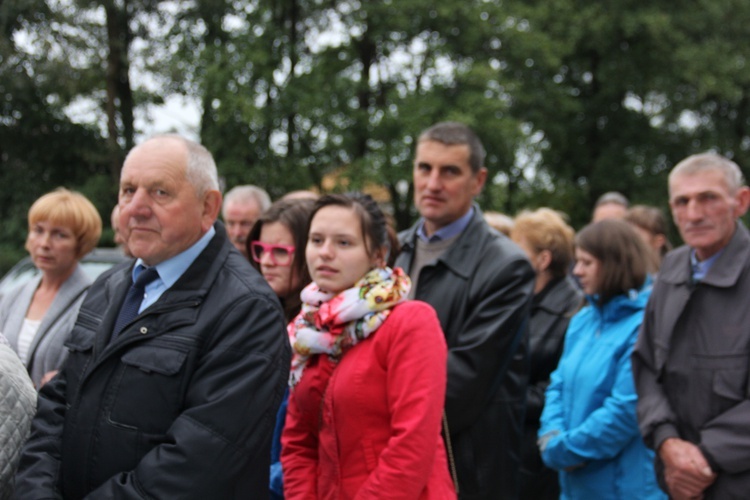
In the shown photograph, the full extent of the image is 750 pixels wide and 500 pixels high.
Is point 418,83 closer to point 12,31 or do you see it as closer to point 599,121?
point 599,121

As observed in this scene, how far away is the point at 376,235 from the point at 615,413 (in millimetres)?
1781

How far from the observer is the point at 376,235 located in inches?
113

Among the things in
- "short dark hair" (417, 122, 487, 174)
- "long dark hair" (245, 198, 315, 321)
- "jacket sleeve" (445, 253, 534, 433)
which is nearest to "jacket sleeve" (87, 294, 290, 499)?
"jacket sleeve" (445, 253, 534, 433)

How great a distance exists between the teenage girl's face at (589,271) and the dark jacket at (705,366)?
1.54ft

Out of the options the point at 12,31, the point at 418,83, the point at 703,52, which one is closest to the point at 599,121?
the point at 703,52

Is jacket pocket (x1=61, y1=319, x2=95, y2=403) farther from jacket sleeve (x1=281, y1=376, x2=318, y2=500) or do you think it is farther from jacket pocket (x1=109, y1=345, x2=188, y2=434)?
jacket sleeve (x1=281, y1=376, x2=318, y2=500)

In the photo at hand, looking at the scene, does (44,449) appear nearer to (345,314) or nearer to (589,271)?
(345,314)

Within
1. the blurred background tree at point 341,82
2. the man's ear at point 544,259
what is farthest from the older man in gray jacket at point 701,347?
the blurred background tree at point 341,82

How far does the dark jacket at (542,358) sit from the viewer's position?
15.5 feet

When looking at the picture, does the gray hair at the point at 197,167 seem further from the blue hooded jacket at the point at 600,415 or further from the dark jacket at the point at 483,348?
the blue hooded jacket at the point at 600,415

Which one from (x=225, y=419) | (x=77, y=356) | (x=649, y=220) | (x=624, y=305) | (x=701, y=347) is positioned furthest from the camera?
(x=649, y=220)

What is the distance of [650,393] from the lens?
3662 mm

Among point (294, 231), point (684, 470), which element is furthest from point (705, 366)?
point (294, 231)

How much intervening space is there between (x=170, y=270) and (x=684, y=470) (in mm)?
2261
